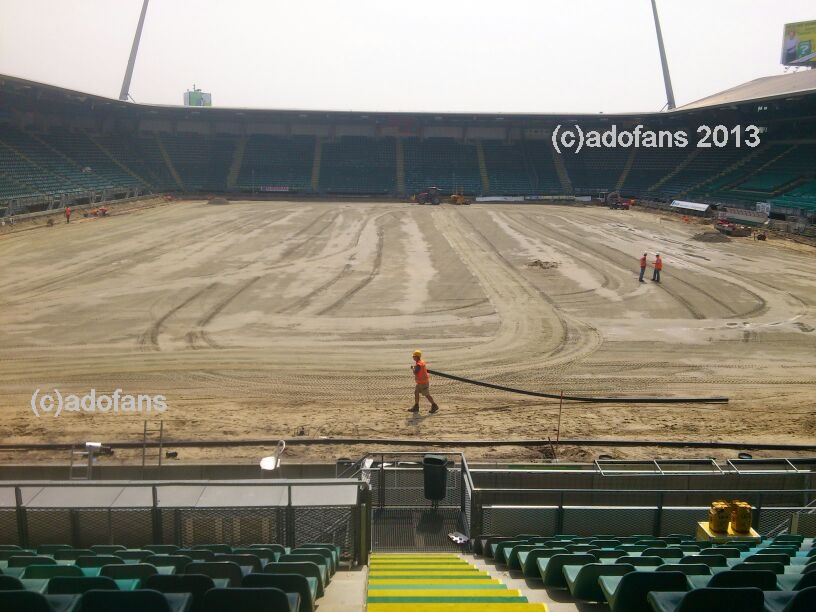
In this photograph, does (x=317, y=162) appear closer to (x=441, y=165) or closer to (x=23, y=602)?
(x=441, y=165)

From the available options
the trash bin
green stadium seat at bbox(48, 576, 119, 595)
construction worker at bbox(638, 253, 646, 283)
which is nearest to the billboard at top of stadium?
construction worker at bbox(638, 253, 646, 283)

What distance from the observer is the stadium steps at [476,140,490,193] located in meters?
71.2

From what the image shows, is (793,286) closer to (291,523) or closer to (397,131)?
(291,523)

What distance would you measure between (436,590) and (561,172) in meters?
71.2

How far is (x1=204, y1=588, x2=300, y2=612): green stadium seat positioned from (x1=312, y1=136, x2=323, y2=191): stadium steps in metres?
66.9

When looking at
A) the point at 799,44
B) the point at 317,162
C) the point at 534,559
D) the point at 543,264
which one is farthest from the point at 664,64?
the point at 534,559

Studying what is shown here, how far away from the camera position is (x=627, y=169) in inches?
2832

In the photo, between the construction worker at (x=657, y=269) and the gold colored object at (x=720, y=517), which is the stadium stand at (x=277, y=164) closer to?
the construction worker at (x=657, y=269)

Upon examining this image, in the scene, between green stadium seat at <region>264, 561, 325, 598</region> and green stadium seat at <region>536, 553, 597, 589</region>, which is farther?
green stadium seat at <region>536, 553, 597, 589</region>

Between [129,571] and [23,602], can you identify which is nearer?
[23,602]

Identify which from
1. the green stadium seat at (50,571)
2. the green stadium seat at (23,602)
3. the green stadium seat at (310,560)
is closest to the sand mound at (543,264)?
the green stadium seat at (310,560)

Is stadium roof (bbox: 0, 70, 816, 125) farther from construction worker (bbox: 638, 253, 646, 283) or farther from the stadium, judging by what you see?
construction worker (bbox: 638, 253, 646, 283)

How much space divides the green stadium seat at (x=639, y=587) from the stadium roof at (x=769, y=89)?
5401 centimetres

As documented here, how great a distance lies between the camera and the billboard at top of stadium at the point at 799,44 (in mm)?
67125
